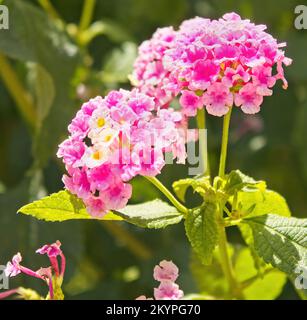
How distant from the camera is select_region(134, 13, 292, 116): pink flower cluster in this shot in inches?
43.6

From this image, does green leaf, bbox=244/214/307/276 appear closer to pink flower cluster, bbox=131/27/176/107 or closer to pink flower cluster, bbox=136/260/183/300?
pink flower cluster, bbox=136/260/183/300

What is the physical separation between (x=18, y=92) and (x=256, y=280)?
674 mm

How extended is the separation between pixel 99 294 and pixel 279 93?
72 centimetres

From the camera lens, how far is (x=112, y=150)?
1.05 m

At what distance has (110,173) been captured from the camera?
1.05m

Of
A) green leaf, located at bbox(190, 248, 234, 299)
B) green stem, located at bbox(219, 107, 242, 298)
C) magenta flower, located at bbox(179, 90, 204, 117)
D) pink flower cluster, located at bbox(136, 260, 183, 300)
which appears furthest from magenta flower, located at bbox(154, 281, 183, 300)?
green leaf, located at bbox(190, 248, 234, 299)

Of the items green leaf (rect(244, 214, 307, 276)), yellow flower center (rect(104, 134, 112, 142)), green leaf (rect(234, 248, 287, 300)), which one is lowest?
green leaf (rect(234, 248, 287, 300))

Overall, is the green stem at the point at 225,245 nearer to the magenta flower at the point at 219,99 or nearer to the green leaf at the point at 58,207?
the magenta flower at the point at 219,99

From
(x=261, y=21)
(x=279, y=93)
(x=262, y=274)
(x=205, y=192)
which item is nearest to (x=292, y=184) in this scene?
(x=279, y=93)

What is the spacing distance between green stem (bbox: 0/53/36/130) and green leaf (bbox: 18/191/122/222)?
2.32ft

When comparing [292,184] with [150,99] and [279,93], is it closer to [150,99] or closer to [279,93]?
[279,93]

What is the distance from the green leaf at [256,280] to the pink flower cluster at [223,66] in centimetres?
38

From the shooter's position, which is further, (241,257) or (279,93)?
(279,93)

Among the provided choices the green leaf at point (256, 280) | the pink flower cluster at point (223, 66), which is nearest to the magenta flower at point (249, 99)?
the pink flower cluster at point (223, 66)
